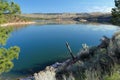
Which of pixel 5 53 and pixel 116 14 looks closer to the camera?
pixel 5 53

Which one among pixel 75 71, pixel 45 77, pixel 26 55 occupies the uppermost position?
pixel 45 77

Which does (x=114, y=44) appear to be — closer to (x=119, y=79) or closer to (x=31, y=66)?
(x=119, y=79)

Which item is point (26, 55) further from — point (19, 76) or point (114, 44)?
point (114, 44)

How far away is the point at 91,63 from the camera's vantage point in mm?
11680

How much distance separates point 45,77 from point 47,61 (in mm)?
27945

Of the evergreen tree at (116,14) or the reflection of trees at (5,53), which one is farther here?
the evergreen tree at (116,14)

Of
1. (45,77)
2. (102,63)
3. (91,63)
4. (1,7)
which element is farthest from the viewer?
(1,7)

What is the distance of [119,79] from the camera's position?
7.34 m

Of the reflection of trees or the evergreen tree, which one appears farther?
the evergreen tree

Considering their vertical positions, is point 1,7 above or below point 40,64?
above

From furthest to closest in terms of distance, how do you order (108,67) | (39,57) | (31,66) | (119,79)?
1. (39,57)
2. (31,66)
3. (108,67)
4. (119,79)

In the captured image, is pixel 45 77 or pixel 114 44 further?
pixel 114 44

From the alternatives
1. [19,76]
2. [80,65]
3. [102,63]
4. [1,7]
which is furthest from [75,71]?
[19,76]

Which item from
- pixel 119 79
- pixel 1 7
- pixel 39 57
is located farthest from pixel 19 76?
pixel 119 79
